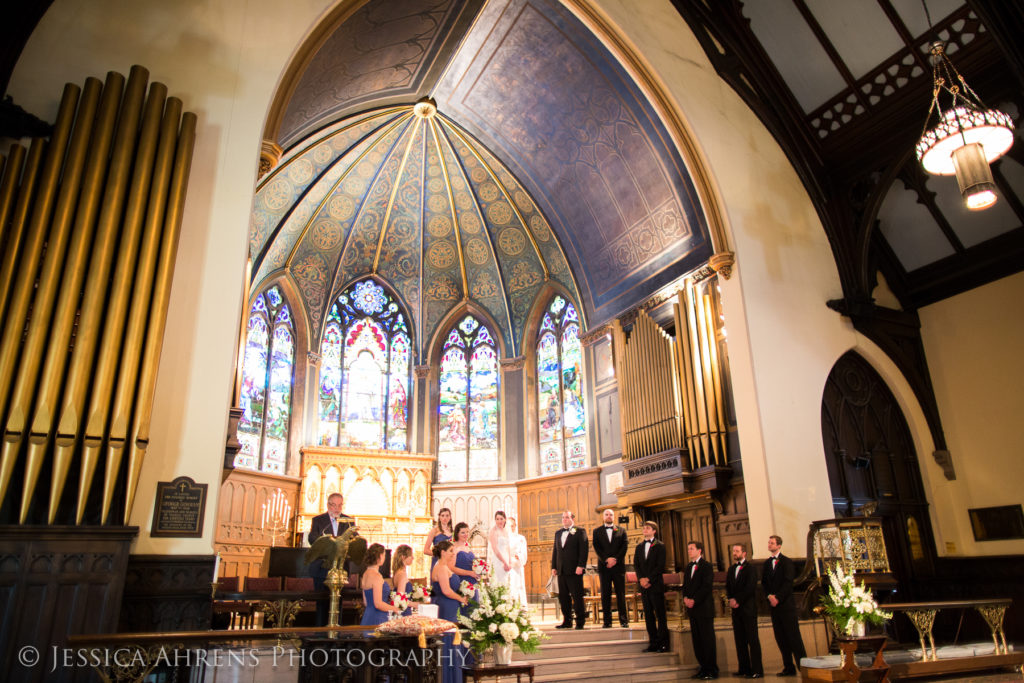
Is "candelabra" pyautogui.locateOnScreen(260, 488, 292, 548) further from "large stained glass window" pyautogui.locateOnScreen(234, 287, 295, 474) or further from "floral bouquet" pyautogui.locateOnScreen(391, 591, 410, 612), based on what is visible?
"floral bouquet" pyautogui.locateOnScreen(391, 591, 410, 612)

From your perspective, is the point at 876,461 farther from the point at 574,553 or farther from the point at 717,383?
the point at 574,553

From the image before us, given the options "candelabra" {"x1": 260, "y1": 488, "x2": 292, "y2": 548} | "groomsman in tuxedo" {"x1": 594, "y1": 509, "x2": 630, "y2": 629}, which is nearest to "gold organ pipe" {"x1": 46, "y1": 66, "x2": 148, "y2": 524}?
"groomsman in tuxedo" {"x1": 594, "y1": 509, "x2": 630, "y2": 629}

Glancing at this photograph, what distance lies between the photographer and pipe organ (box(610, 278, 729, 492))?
1020 centimetres

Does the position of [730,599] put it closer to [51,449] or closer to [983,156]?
[983,156]

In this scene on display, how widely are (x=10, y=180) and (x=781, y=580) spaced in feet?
26.6

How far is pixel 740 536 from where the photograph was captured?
9.64 metres

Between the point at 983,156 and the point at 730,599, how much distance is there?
5.31m

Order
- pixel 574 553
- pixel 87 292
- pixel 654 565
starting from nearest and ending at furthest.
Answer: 1. pixel 87 292
2. pixel 654 565
3. pixel 574 553

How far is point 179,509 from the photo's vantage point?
5.62 m

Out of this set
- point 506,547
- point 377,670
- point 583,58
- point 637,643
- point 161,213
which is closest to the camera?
point 377,670

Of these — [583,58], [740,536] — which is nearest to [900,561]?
[740,536]

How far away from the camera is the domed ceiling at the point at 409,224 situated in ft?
44.8

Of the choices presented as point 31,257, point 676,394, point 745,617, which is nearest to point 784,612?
point 745,617

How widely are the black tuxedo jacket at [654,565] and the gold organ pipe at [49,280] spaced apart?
6.08m
